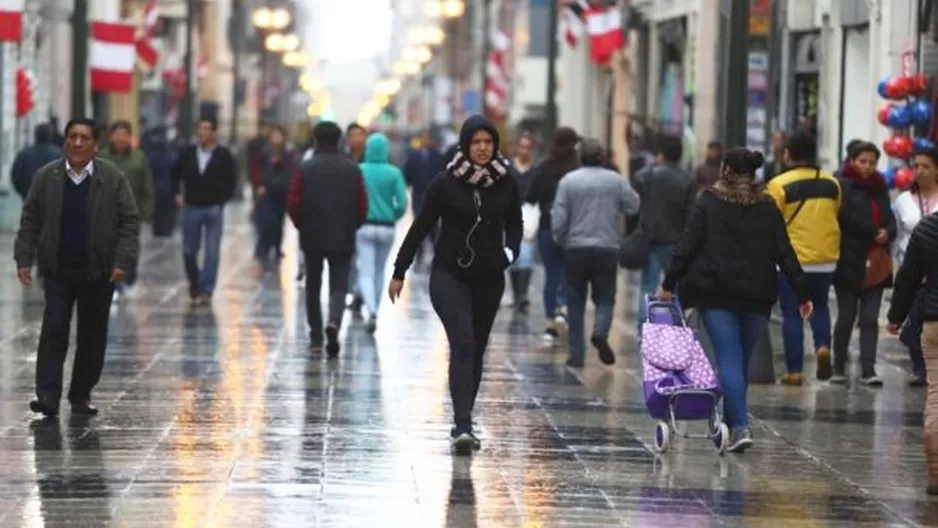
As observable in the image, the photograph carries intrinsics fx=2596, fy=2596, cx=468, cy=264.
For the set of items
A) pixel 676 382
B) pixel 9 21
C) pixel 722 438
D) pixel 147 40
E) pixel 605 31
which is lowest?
pixel 722 438

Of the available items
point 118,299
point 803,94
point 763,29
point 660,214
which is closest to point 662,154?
point 660,214

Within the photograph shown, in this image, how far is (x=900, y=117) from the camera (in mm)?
23781

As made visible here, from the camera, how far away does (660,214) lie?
20.6 metres

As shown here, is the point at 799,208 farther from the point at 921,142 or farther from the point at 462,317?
the point at 921,142

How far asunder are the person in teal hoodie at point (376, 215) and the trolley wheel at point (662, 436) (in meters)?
8.11

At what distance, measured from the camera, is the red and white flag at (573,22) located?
45312 mm

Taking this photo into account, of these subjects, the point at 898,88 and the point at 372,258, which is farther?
the point at 898,88

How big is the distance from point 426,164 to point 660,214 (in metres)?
14.8

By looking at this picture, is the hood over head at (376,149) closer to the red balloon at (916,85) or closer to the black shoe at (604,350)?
the black shoe at (604,350)

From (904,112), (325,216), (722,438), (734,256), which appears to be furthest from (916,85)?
(722,438)

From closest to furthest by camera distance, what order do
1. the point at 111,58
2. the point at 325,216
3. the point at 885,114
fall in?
the point at 325,216, the point at 885,114, the point at 111,58

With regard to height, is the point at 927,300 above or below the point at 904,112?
below

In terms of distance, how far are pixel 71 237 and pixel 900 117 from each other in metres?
10.9

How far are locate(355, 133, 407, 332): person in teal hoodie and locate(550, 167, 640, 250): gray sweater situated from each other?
2.61 m
